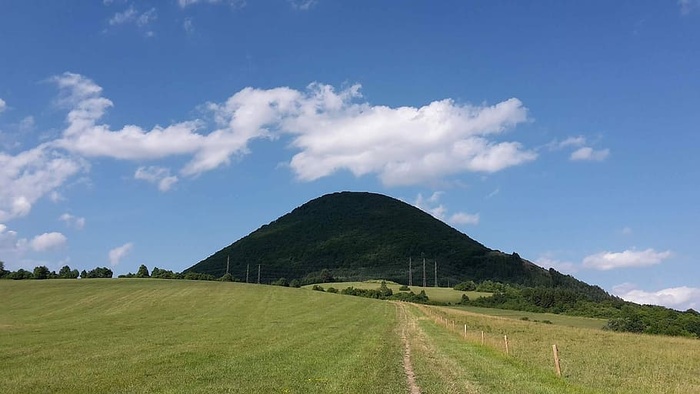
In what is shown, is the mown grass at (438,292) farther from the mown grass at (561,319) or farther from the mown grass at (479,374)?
the mown grass at (479,374)

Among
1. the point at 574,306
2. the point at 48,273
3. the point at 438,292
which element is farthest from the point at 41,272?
the point at 574,306

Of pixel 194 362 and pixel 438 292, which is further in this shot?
pixel 438 292

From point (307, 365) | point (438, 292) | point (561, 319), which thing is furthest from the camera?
point (438, 292)

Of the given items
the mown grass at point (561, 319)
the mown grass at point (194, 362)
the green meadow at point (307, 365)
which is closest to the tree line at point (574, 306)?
the mown grass at point (561, 319)

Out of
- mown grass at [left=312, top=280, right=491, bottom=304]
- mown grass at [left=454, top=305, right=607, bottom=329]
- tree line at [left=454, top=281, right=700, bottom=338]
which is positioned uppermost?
mown grass at [left=312, top=280, right=491, bottom=304]

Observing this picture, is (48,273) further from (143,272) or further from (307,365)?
(307,365)

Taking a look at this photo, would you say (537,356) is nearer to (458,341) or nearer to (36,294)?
(458,341)

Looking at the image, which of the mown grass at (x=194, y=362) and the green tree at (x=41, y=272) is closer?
the mown grass at (x=194, y=362)

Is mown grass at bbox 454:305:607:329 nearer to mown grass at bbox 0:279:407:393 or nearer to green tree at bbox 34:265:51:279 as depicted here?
mown grass at bbox 0:279:407:393

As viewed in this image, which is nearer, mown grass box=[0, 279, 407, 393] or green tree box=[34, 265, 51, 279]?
mown grass box=[0, 279, 407, 393]

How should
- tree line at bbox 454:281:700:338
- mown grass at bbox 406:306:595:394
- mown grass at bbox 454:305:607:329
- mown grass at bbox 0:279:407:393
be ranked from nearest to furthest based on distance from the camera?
mown grass at bbox 406:306:595:394 < mown grass at bbox 0:279:407:393 < tree line at bbox 454:281:700:338 < mown grass at bbox 454:305:607:329

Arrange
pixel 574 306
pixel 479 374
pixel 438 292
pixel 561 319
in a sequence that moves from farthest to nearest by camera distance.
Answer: pixel 438 292 → pixel 574 306 → pixel 561 319 → pixel 479 374

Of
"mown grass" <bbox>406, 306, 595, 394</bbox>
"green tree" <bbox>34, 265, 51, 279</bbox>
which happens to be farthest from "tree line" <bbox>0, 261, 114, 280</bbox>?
"mown grass" <bbox>406, 306, 595, 394</bbox>

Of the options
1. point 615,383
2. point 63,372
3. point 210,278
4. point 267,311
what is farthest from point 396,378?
point 210,278
